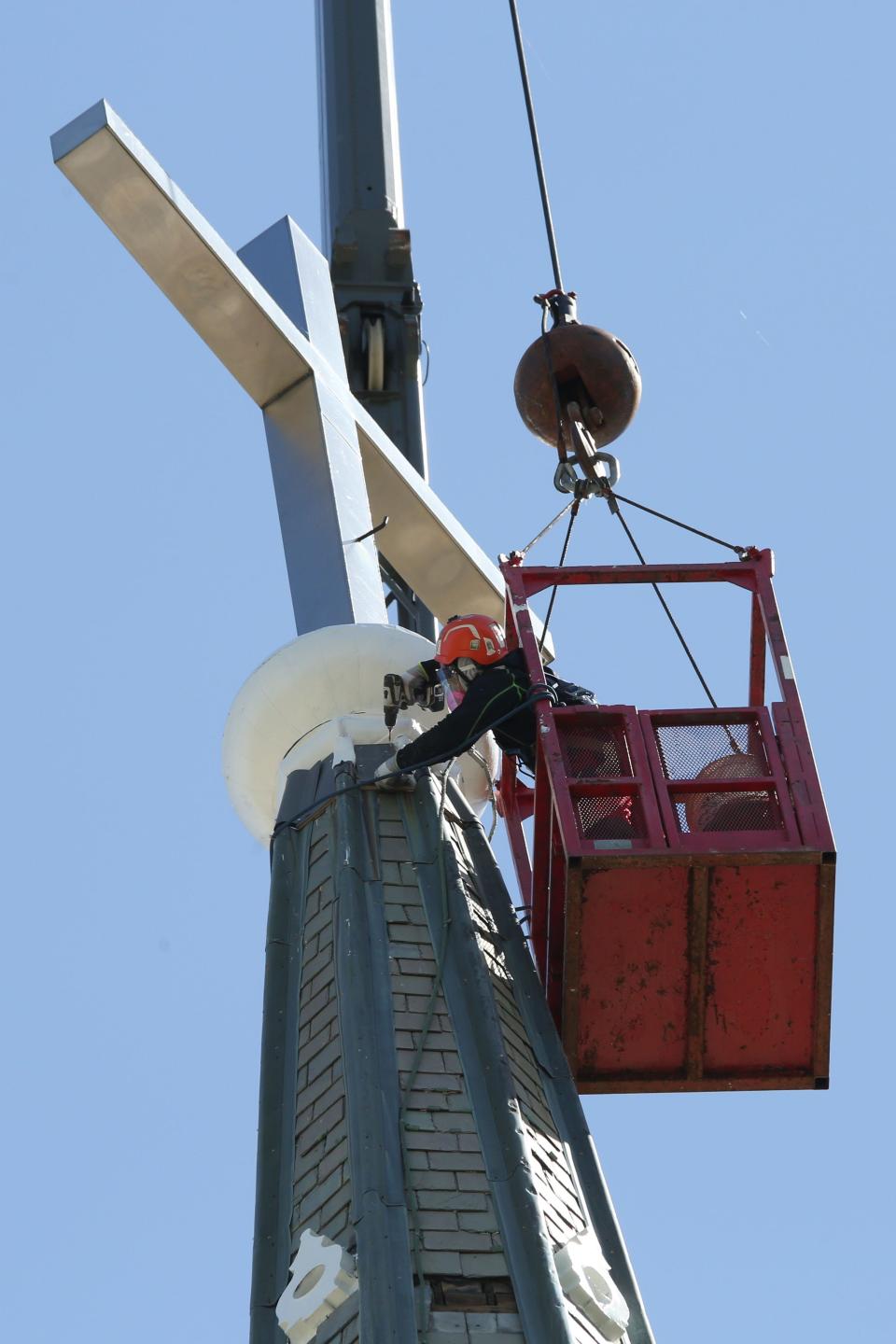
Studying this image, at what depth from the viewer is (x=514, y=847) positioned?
18297 millimetres

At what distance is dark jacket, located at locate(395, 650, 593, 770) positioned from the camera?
662 inches

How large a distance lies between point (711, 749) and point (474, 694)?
55.7 inches

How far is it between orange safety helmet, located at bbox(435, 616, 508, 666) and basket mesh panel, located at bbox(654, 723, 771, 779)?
4.80 feet

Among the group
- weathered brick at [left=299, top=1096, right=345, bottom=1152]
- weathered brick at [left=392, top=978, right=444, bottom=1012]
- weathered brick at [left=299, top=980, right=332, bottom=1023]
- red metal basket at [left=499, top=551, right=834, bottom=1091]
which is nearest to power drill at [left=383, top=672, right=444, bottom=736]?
red metal basket at [left=499, top=551, right=834, bottom=1091]

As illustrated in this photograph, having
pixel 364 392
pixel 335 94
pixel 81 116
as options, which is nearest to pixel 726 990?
pixel 81 116

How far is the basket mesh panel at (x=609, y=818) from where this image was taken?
52.4 ft

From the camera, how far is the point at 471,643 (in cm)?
1748

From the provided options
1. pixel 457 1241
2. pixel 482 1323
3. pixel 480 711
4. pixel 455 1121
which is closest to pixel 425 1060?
pixel 455 1121

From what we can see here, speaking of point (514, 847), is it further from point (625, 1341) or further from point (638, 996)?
point (625, 1341)

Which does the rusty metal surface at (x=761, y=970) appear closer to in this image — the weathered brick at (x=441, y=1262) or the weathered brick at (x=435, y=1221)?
the weathered brick at (x=435, y=1221)

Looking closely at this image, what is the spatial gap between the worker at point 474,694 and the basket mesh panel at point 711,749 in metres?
0.85

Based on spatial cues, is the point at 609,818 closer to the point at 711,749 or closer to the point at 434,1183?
the point at 711,749

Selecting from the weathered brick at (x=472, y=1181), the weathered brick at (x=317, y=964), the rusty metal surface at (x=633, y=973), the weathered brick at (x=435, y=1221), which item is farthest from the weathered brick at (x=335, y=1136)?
the rusty metal surface at (x=633, y=973)

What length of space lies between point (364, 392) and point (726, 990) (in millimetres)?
9164
